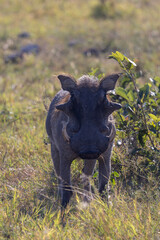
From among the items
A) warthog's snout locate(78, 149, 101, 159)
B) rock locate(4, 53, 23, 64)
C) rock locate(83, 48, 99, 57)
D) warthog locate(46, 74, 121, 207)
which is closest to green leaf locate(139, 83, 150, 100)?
warthog locate(46, 74, 121, 207)

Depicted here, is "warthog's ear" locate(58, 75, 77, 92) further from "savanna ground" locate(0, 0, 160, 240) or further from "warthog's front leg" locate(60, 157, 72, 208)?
"savanna ground" locate(0, 0, 160, 240)

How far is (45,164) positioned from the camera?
14.2 ft

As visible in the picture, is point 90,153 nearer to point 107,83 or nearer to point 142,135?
point 107,83

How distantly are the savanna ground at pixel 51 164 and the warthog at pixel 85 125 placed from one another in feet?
0.71

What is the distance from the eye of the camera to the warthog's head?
3.02 meters

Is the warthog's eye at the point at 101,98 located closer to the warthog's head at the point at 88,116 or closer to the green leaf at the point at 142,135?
the warthog's head at the point at 88,116

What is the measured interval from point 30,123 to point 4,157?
1.35 meters

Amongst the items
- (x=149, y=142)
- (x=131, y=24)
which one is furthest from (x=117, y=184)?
(x=131, y=24)

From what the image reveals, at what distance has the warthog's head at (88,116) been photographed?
9.92ft

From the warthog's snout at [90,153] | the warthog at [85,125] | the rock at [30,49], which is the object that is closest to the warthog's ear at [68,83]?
the warthog at [85,125]

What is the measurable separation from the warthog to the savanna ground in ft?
0.71

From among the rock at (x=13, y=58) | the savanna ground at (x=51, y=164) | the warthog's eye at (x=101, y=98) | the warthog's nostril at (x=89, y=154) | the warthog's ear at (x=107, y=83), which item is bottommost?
the rock at (x=13, y=58)

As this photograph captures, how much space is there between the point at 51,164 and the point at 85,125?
1370mm

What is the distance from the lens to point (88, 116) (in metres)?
3.07
